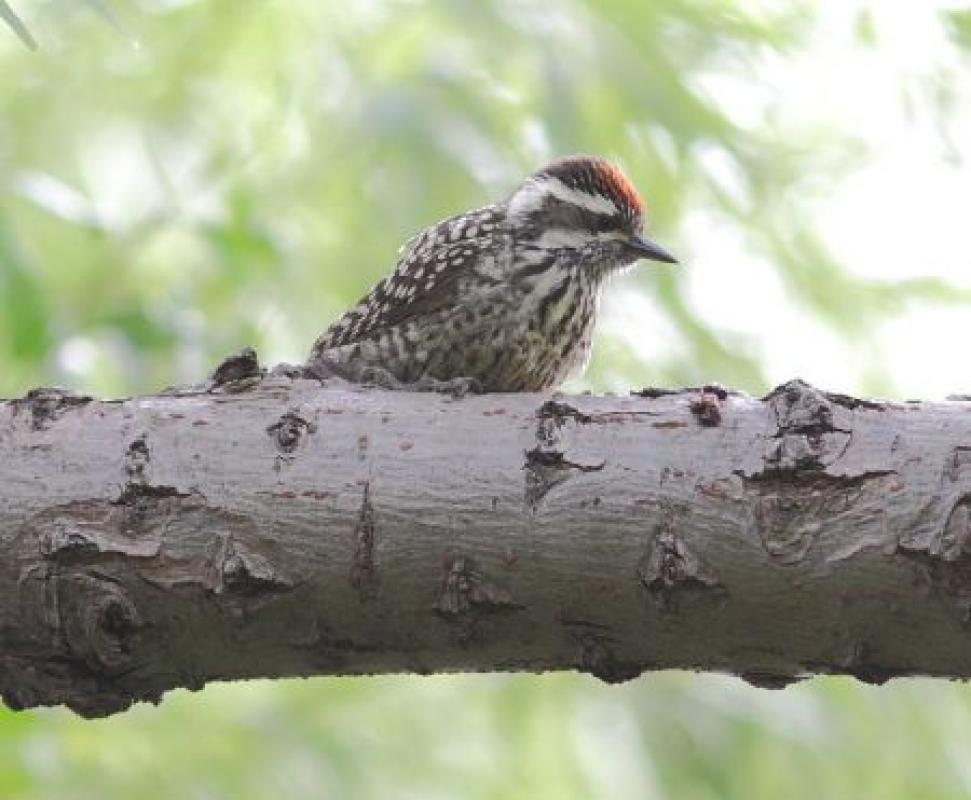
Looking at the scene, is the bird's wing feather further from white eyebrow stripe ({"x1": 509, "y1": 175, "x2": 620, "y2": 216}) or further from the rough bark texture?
the rough bark texture

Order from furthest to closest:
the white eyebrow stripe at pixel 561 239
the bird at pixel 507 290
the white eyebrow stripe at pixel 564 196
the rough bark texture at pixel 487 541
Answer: the white eyebrow stripe at pixel 564 196 → the white eyebrow stripe at pixel 561 239 → the bird at pixel 507 290 → the rough bark texture at pixel 487 541

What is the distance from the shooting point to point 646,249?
5293 millimetres

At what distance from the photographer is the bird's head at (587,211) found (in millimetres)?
5137

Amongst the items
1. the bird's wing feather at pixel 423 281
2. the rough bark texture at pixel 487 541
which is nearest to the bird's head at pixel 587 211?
the bird's wing feather at pixel 423 281

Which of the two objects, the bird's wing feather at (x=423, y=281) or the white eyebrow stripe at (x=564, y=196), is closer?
the bird's wing feather at (x=423, y=281)

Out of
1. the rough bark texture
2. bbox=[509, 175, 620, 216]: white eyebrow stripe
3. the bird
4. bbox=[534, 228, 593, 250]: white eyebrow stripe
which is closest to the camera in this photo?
the rough bark texture

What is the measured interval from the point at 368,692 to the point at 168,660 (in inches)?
115

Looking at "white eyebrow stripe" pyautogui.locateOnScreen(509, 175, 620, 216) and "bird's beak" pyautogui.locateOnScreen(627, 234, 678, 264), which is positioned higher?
"white eyebrow stripe" pyautogui.locateOnScreen(509, 175, 620, 216)

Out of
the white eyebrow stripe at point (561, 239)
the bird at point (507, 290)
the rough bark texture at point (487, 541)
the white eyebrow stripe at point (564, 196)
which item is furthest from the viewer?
the white eyebrow stripe at point (564, 196)

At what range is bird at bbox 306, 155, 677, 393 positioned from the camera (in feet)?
15.4

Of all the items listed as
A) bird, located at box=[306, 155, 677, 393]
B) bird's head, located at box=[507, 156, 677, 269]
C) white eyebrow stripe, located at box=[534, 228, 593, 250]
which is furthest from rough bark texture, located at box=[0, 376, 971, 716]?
bird's head, located at box=[507, 156, 677, 269]

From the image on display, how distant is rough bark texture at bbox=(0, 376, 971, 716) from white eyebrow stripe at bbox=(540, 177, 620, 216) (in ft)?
6.64

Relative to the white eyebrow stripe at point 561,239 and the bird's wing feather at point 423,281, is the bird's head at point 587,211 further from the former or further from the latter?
the bird's wing feather at point 423,281

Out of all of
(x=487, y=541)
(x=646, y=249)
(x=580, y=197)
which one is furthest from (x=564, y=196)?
(x=487, y=541)
